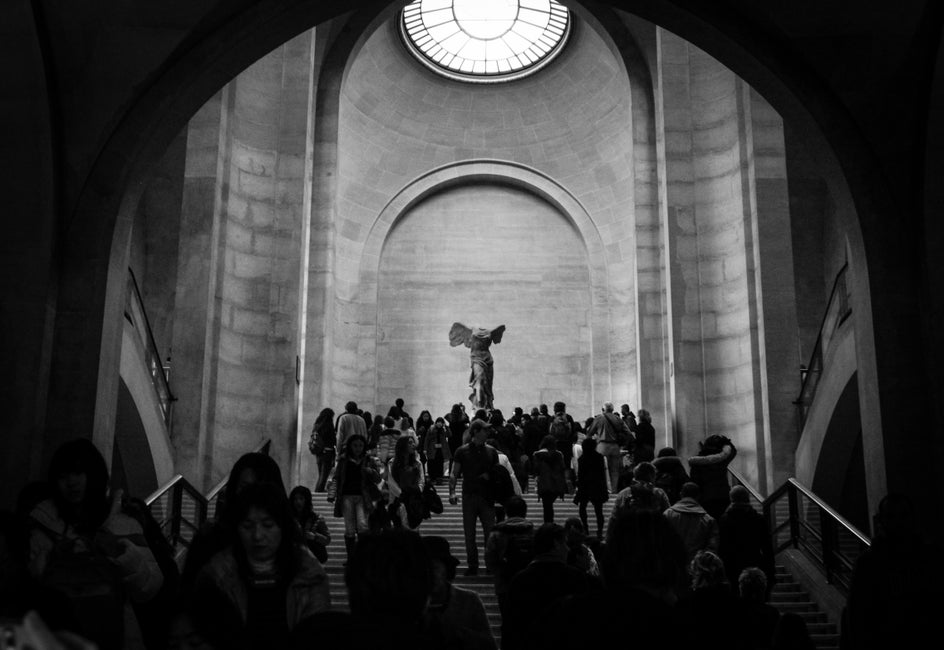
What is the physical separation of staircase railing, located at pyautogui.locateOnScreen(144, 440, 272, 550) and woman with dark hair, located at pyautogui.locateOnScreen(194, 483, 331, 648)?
6.34 m

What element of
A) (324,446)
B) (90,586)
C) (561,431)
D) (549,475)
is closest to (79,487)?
(90,586)

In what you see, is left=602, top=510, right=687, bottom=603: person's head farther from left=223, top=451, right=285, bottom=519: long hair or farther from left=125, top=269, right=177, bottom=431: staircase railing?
left=125, top=269, right=177, bottom=431: staircase railing

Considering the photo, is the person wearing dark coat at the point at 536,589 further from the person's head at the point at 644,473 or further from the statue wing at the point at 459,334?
the statue wing at the point at 459,334

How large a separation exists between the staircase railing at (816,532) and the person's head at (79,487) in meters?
6.45

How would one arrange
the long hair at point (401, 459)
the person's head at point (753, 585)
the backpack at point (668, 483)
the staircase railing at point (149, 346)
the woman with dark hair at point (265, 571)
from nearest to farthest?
the woman with dark hair at point (265, 571), the person's head at point (753, 585), the backpack at point (668, 483), the long hair at point (401, 459), the staircase railing at point (149, 346)

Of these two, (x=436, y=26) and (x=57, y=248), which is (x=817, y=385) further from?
(x=436, y=26)

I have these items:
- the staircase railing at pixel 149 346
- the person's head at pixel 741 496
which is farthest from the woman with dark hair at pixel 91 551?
the staircase railing at pixel 149 346

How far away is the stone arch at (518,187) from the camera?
29656mm

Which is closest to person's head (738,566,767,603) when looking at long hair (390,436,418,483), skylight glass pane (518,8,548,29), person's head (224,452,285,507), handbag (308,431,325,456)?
person's head (224,452,285,507)

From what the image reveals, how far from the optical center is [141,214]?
2177 cm

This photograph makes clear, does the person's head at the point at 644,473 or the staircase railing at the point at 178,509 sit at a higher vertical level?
the person's head at the point at 644,473

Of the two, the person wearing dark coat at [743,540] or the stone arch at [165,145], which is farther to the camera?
the stone arch at [165,145]

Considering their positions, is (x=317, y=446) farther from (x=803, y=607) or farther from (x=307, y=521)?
(x=803, y=607)

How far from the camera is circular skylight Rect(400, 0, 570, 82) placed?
3080cm
